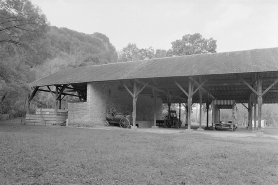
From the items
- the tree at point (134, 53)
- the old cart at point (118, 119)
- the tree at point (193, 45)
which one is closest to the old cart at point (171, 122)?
the old cart at point (118, 119)

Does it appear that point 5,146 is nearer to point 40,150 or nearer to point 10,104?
point 40,150

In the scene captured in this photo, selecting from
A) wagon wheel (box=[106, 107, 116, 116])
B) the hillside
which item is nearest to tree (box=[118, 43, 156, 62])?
the hillside

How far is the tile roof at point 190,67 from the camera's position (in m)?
13.9

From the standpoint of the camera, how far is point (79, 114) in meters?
18.4

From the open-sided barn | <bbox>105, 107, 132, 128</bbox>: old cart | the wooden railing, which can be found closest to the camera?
the open-sided barn

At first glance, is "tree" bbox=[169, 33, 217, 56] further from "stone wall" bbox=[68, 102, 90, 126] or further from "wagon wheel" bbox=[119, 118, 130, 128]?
"stone wall" bbox=[68, 102, 90, 126]

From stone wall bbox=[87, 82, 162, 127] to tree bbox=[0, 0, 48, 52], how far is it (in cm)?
551

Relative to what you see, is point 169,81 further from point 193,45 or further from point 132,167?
point 193,45

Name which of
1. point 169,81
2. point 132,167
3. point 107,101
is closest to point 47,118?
point 107,101

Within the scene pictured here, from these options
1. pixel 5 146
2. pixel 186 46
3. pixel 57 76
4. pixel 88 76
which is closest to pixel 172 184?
pixel 5 146

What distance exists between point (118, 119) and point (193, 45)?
2537 cm

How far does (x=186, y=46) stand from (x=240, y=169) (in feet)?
119

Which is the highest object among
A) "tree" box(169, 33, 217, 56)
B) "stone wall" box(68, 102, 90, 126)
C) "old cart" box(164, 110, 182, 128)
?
"tree" box(169, 33, 217, 56)

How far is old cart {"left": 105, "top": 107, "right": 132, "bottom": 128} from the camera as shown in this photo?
1795 cm
